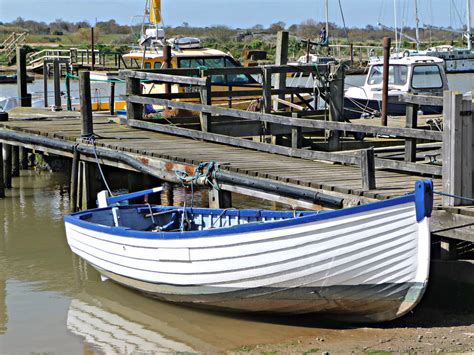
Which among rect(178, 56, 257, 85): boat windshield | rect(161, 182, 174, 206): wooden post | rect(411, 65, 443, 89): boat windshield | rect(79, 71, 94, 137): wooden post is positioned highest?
rect(178, 56, 257, 85): boat windshield

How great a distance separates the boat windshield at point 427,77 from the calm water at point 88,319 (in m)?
9.55

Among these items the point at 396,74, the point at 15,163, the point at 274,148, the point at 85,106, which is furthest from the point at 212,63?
the point at 274,148

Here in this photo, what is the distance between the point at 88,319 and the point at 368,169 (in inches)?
148

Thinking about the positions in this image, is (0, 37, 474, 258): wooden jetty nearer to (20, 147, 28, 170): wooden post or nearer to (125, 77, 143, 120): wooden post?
(125, 77, 143, 120): wooden post

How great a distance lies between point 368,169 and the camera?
9.92 metres

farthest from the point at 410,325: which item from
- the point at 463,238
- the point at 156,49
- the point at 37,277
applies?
the point at 156,49

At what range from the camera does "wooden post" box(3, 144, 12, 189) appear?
18266 mm

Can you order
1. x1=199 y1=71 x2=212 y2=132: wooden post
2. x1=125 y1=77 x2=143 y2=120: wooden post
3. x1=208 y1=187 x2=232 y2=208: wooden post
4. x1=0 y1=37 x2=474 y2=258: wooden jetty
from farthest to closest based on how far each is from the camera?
x1=125 y1=77 x2=143 y2=120: wooden post, x1=199 y1=71 x2=212 y2=132: wooden post, x1=208 y1=187 x2=232 y2=208: wooden post, x1=0 y1=37 x2=474 y2=258: wooden jetty

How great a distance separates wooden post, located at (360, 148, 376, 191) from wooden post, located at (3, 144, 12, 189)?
33.5 feet

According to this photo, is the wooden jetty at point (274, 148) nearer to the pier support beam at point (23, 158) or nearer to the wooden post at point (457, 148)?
the wooden post at point (457, 148)

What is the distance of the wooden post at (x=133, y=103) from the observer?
15789 mm

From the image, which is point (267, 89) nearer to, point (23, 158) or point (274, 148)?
point (274, 148)

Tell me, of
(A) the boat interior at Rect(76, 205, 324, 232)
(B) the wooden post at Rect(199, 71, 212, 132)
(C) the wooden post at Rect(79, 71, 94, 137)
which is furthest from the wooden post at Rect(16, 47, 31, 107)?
(A) the boat interior at Rect(76, 205, 324, 232)

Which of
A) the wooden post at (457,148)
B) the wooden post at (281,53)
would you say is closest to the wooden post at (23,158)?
the wooden post at (281,53)
